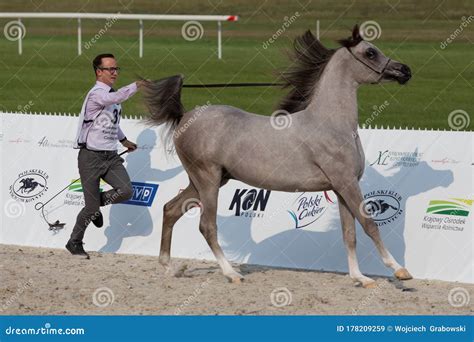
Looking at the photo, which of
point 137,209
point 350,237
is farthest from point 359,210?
point 137,209

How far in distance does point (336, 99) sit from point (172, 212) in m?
1.82

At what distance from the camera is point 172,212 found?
405 inches

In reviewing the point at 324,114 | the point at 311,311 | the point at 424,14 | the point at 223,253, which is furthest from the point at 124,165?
the point at 424,14

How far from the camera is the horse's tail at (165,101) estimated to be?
1016 cm

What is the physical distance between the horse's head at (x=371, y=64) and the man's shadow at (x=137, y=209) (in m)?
2.38

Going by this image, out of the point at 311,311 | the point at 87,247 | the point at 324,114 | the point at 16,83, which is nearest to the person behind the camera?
the point at 311,311

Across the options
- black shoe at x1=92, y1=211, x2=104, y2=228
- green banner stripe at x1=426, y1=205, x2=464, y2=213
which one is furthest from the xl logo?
green banner stripe at x1=426, y1=205, x2=464, y2=213

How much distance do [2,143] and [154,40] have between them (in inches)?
833

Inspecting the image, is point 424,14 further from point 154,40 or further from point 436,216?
point 436,216

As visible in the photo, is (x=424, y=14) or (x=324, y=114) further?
(x=424, y=14)

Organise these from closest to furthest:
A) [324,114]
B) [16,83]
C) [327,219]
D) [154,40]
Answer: [324,114], [327,219], [16,83], [154,40]

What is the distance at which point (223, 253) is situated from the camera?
10219 millimetres

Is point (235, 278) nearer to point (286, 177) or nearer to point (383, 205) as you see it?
point (286, 177)

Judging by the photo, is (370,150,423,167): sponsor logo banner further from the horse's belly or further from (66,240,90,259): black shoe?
(66,240,90,259): black shoe
